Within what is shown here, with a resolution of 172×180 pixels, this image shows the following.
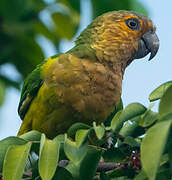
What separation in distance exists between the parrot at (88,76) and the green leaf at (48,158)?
1.35m

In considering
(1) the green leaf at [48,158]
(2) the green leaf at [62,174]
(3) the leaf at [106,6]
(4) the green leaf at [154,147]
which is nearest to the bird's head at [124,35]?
(3) the leaf at [106,6]

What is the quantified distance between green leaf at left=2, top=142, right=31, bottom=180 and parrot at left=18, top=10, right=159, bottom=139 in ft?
4.40

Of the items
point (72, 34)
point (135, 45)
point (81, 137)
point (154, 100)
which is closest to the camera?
point (81, 137)

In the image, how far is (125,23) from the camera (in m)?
3.58

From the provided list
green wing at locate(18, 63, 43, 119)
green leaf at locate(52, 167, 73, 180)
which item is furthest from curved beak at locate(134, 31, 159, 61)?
green leaf at locate(52, 167, 73, 180)

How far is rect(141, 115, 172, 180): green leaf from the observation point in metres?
1.20

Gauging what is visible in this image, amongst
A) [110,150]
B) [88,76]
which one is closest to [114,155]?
[110,150]

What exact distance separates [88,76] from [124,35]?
2.24 feet

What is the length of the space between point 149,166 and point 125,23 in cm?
251

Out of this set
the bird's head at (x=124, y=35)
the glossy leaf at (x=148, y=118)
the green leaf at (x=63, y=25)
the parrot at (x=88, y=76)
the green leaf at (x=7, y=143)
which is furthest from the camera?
the green leaf at (x=63, y=25)

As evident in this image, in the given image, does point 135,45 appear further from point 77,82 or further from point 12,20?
point 12,20

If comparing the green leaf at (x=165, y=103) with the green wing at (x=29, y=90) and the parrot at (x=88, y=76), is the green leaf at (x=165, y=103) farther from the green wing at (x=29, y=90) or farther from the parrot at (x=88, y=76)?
the green wing at (x=29, y=90)

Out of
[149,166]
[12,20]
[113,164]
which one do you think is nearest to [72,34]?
[12,20]

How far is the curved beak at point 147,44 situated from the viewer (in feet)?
11.6
